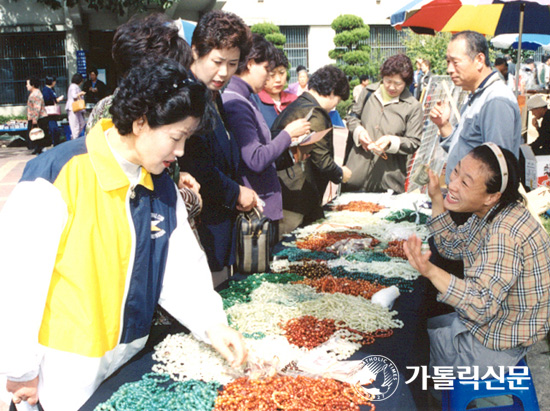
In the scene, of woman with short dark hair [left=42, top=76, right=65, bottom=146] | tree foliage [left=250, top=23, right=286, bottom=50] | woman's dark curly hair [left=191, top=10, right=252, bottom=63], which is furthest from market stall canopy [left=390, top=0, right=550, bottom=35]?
tree foliage [left=250, top=23, right=286, bottom=50]

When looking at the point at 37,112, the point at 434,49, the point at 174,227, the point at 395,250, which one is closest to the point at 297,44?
the point at 434,49

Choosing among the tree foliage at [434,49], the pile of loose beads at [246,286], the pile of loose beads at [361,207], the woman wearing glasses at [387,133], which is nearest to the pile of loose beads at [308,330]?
the pile of loose beads at [246,286]

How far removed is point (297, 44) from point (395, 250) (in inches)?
794

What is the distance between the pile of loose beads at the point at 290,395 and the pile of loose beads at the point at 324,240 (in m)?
1.46

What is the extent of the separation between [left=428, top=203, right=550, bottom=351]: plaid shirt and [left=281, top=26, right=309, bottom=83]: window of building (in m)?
20.6

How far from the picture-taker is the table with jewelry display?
154 centimetres

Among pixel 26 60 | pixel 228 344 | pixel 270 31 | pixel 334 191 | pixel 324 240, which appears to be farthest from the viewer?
pixel 270 31

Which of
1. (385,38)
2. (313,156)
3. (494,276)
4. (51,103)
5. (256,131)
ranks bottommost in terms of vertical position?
(51,103)

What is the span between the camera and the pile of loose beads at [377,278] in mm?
2443

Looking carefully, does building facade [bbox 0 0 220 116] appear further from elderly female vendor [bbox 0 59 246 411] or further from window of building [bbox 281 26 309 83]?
elderly female vendor [bbox 0 59 246 411]

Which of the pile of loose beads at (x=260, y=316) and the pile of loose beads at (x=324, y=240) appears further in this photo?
the pile of loose beads at (x=324, y=240)

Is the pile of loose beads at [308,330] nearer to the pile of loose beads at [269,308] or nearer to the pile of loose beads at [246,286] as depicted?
the pile of loose beads at [269,308]

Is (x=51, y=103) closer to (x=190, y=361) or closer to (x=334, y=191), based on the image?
(x=334, y=191)

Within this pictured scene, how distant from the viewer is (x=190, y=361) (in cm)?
173
